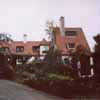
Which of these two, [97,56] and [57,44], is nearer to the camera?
[97,56]

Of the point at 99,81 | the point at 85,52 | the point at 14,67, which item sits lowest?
the point at 99,81

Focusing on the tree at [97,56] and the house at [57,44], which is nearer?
the tree at [97,56]

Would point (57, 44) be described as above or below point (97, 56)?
above

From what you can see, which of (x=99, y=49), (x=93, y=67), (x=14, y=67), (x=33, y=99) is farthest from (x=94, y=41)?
(x=33, y=99)

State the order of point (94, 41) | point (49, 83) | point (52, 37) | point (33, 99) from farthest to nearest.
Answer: point (52, 37) → point (94, 41) → point (49, 83) → point (33, 99)

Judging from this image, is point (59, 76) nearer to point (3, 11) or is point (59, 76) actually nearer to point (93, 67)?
point (93, 67)

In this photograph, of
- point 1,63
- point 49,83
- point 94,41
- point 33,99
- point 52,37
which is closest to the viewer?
point 33,99

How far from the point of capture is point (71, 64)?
5445 millimetres

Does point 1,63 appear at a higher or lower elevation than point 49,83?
higher

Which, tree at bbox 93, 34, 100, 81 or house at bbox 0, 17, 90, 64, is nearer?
tree at bbox 93, 34, 100, 81

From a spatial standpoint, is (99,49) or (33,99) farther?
(99,49)

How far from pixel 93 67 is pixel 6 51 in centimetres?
244

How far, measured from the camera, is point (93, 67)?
5449 millimetres

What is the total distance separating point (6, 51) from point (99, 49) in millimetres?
2558
